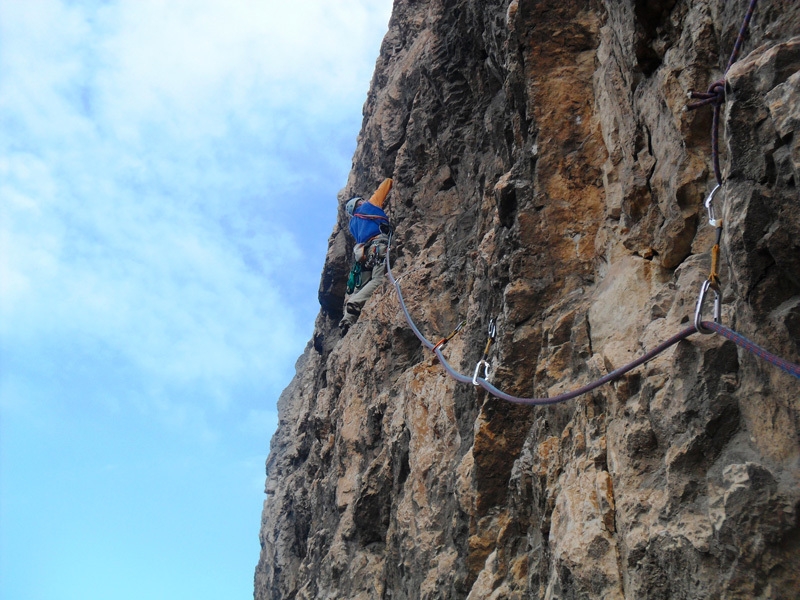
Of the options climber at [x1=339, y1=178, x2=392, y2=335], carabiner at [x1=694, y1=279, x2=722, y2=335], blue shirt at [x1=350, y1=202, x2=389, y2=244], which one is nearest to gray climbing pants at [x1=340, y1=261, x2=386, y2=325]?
climber at [x1=339, y1=178, x2=392, y2=335]

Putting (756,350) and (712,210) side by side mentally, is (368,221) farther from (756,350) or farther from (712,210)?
(756,350)

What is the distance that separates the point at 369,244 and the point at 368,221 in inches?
13.0

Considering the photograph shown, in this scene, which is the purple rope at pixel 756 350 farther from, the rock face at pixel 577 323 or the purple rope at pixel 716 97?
the purple rope at pixel 716 97

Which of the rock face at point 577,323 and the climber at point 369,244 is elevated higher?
the climber at point 369,244

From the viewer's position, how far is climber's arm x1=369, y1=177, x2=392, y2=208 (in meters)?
10.4

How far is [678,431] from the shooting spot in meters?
3.26

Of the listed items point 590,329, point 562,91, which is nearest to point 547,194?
point 562,91

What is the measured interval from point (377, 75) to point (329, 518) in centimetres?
696

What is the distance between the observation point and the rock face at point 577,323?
2.86 metres

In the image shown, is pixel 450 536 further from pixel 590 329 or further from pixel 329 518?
pixel 329 518

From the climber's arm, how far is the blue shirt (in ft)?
0.28

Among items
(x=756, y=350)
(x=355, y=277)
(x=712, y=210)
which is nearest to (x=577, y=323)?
(x=712, y=210)

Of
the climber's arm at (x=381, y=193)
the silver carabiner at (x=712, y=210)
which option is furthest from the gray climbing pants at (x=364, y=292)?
the silver carabiner at (x=712, y=210)

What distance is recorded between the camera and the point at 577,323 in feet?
15.7
